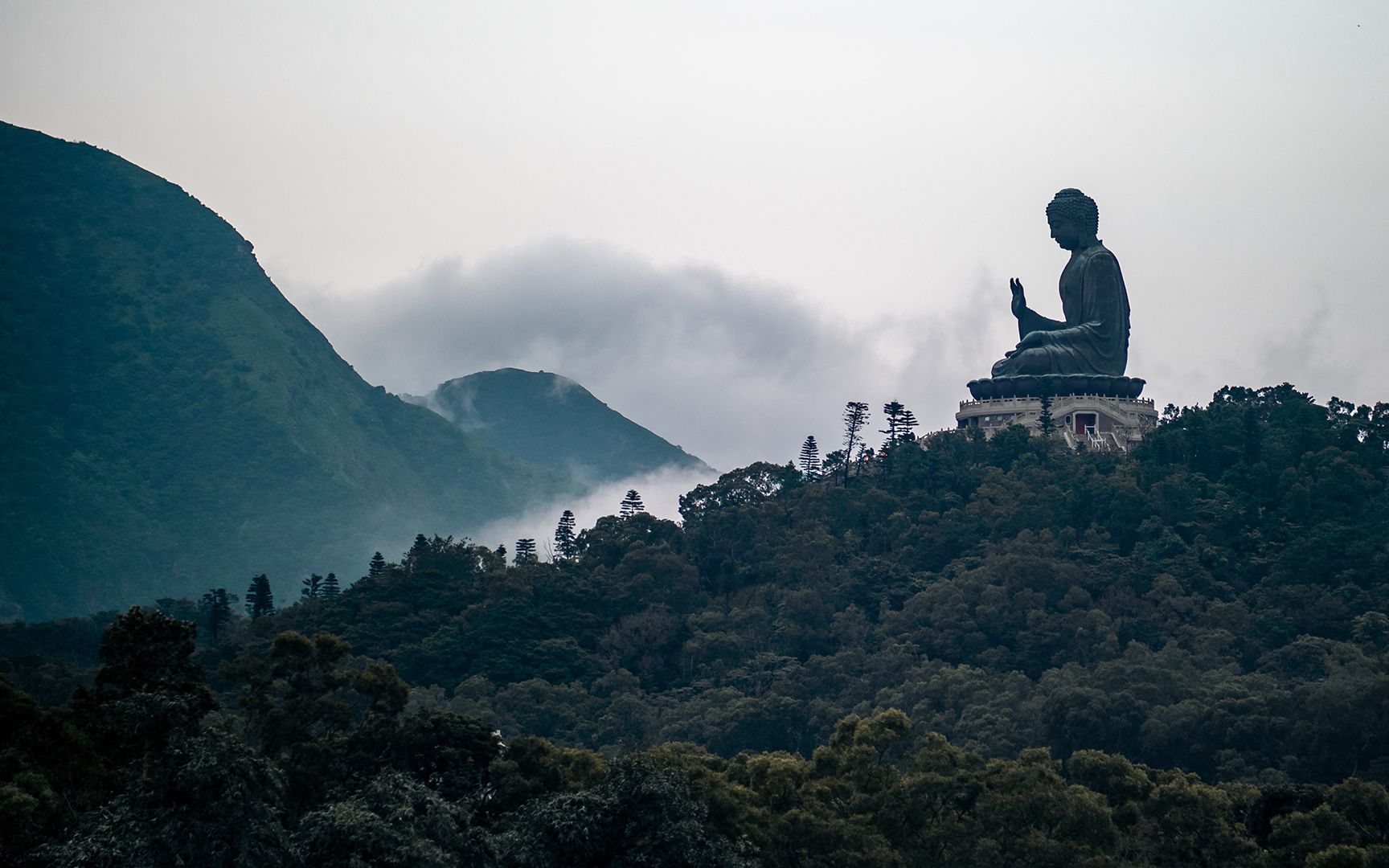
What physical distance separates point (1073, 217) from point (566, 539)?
21041mm

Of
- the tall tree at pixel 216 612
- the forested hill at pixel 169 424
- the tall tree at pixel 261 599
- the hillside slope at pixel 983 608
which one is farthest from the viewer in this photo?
the forested hill at pixel 169 424

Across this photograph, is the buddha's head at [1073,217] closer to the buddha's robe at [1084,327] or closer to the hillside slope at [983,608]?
the buddha's robe at [1084,327]

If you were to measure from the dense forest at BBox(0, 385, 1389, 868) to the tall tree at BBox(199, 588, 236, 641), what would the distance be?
0.67 ft


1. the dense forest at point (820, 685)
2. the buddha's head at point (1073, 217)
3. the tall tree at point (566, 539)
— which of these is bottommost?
the dense forest at point (820, 685)

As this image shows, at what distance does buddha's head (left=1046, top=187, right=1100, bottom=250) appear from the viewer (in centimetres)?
6438

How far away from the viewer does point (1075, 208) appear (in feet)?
211

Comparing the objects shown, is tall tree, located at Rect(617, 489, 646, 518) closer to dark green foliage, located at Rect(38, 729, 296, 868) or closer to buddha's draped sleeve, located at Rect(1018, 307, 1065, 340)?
buddha's draped sleeve, located at Rect(1018, 307, 1065, 340)

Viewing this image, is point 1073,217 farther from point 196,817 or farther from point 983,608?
point 196,817

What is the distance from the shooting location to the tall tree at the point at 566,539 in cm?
5775

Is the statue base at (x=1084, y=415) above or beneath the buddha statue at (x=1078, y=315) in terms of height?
beneath

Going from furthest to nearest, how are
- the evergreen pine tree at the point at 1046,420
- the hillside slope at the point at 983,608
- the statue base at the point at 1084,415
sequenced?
the statue base at the point at 1084,415 → the evergreen pine tree at the point at 1046,420 → the hillside slope at the point at 983,608

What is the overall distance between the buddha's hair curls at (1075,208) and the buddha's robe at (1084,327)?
A: 91cm

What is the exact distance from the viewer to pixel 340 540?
73.4 meters

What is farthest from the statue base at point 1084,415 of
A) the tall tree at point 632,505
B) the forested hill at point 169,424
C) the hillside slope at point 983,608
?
the forested hill at point 169,424
